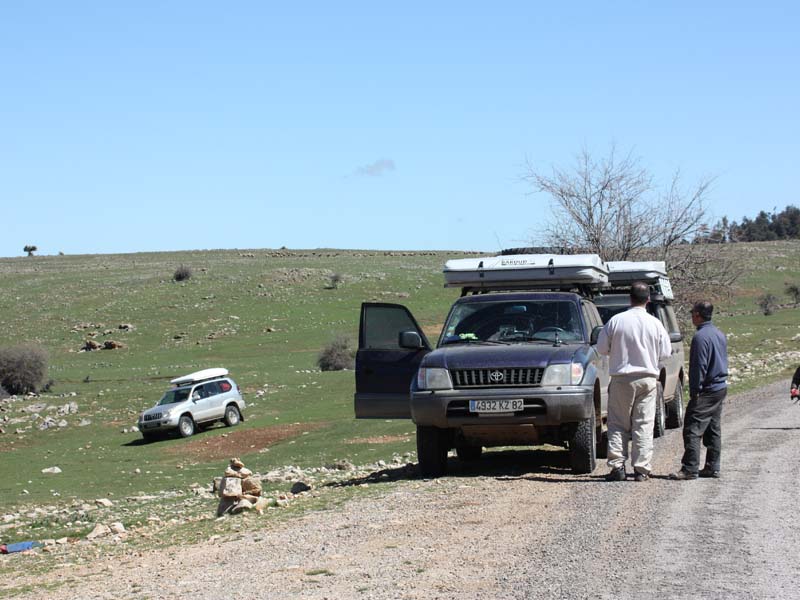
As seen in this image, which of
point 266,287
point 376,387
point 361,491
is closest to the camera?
point 361,491

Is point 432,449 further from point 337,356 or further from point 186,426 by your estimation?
point 337,356

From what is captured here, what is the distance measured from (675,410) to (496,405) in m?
7.77

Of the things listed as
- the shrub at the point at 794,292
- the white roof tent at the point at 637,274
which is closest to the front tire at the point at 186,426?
the white roof tent at the point at 637,274

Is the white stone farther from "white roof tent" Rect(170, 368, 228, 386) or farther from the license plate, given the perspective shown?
"white roof tent" Rect(170, 368, 228, 386)

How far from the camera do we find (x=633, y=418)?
11.9m

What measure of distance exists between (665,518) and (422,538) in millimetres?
2051

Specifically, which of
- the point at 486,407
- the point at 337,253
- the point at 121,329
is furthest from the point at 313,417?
the point at 337,253

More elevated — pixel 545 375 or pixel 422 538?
pixel 545 375

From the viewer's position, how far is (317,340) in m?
63.1

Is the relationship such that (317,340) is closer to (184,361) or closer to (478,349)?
(184,361)

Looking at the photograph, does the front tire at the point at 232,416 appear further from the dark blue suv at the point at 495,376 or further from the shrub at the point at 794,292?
the shrub at the point at 794,292

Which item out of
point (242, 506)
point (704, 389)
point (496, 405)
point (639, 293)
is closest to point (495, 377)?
point (496, 405)

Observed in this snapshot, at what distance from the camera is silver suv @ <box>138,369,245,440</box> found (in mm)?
33812

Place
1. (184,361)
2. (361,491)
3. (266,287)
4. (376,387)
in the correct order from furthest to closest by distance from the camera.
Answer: (266,287), (184,361), (376,387), (361,491)
